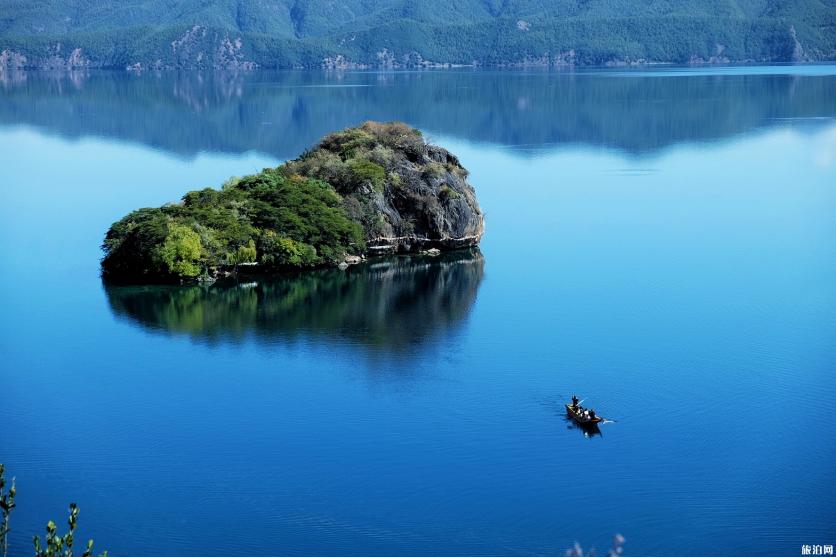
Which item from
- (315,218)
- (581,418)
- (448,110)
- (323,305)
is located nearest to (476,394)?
(581,418)

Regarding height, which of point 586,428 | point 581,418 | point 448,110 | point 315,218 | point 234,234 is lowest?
point 586,428

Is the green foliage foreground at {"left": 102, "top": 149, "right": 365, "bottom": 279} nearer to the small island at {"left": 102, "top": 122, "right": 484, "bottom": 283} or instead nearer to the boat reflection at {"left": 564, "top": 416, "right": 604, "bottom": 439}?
the small island at {"left": 102, "top": 122, "right": 484, "bottom": 283}

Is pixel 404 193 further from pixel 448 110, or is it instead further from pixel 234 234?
pixel 448 110

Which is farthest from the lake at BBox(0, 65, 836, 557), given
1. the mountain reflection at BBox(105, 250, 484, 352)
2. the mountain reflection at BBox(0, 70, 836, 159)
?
the mountain reflection at BBox(0, 70, 836, 159)

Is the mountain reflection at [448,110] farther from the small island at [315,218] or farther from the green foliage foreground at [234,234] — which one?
the green foliage foreground at [234,234]

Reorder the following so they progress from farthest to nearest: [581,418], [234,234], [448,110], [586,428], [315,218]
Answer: [448,110]
[315,218]
[234,234]
[581,418]
[586,428]

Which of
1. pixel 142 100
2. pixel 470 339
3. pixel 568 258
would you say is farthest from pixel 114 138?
pixel 470 339

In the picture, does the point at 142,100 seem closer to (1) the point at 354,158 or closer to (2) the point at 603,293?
(1) the point at 354,158
